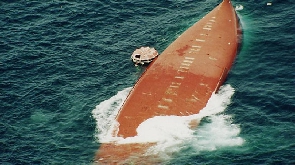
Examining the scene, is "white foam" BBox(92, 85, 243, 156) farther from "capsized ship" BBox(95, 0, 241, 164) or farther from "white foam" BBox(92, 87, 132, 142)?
"capsized ship" BBox(95, 0, 241, 164)

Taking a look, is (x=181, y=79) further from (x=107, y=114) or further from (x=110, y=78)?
(x=107, y=114)

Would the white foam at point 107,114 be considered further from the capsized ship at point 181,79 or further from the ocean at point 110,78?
the capsized ship at point 181,79

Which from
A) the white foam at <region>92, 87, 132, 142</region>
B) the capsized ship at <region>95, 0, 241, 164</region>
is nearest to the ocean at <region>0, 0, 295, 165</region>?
the white foam at <region>92, 87, 132, 142</region>

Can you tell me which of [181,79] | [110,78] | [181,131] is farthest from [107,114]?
[181,79]

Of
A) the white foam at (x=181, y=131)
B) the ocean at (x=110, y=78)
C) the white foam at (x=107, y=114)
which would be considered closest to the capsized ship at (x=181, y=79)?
the white foam at (x=181, y=131)

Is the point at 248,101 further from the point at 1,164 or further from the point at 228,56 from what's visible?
the point at 1,164

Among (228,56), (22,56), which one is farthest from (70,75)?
(228,56)
